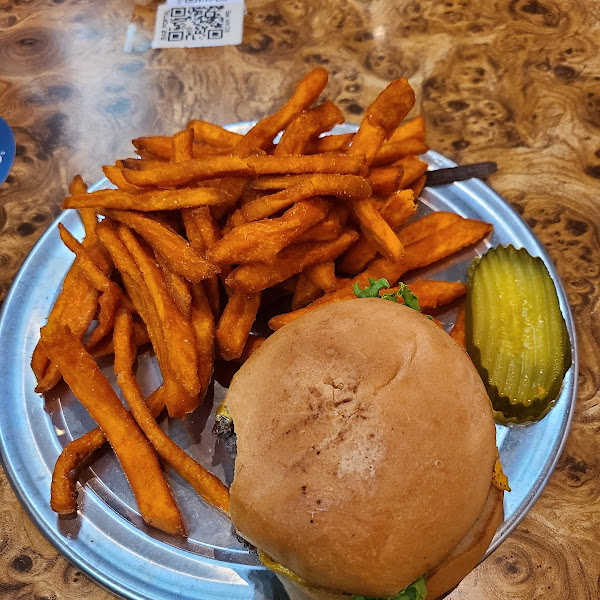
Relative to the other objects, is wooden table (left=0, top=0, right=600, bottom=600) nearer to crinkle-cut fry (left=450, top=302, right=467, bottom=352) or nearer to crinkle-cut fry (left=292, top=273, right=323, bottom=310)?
crinkle-cut fry (left=450, top=302, right=467, bottom=352)

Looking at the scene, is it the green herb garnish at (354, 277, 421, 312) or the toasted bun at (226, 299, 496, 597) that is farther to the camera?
the green herb garnish at (354, 277, 421, 312)

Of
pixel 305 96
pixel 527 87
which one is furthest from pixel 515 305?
pixel 527 87

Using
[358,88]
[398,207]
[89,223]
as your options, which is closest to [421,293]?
[398,207]

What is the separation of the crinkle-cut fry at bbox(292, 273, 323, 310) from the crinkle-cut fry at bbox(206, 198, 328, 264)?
0.29m

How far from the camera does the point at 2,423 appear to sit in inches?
83.7

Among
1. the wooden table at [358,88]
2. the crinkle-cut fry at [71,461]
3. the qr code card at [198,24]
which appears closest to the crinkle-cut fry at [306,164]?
the crinkle-cut fry at [71,461]

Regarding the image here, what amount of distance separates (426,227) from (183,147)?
984mm

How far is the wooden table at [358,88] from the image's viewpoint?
2.69m

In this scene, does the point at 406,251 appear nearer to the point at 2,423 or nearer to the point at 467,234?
the point at 467,234

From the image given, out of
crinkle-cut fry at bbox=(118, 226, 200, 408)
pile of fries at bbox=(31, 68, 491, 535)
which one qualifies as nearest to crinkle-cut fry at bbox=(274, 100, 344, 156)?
pile of fries at bbox=(31, 68, 491, 535)

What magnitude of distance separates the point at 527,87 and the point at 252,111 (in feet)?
4.92

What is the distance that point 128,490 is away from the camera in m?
1.99

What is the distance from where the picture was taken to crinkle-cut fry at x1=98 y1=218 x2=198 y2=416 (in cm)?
183

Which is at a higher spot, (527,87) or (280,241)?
(280,241)
